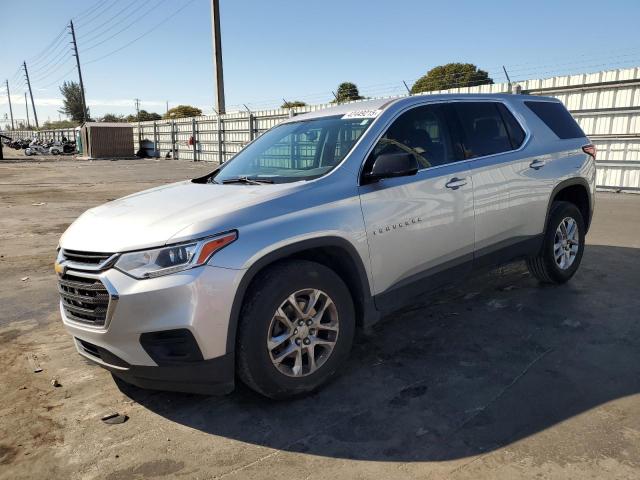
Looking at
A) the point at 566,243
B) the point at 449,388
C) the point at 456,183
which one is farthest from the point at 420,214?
the point at 566,243

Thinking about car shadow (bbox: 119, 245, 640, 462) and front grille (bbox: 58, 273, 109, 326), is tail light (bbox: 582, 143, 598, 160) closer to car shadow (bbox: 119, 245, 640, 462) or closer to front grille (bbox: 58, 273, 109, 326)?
car shadow (bbox: 119, 245, 640, 462)

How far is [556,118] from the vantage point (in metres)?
4.95

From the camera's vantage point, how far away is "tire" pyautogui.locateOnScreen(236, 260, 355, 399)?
8.91 feet

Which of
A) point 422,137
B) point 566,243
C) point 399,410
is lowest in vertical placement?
point 399,410

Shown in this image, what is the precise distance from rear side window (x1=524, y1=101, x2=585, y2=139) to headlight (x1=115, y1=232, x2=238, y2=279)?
3619mm

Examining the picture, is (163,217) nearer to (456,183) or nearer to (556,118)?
(456,183)

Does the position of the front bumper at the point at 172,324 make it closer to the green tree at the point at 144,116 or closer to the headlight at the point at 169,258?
the headlight at the point at 169,258

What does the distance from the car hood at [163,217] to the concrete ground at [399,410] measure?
3.45 feet

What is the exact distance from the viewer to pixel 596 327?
3.98 m

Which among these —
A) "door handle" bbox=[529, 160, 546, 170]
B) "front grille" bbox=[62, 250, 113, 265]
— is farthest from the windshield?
"door handle" bbox=[529, 160, 546, 170]

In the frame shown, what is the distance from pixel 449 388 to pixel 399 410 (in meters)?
0.42

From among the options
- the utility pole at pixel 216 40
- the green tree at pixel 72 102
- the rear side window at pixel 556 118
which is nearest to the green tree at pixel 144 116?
the green tree at pixel 72 102

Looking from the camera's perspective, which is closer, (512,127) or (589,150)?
(512,127)

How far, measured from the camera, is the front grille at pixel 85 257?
8.79 feet
